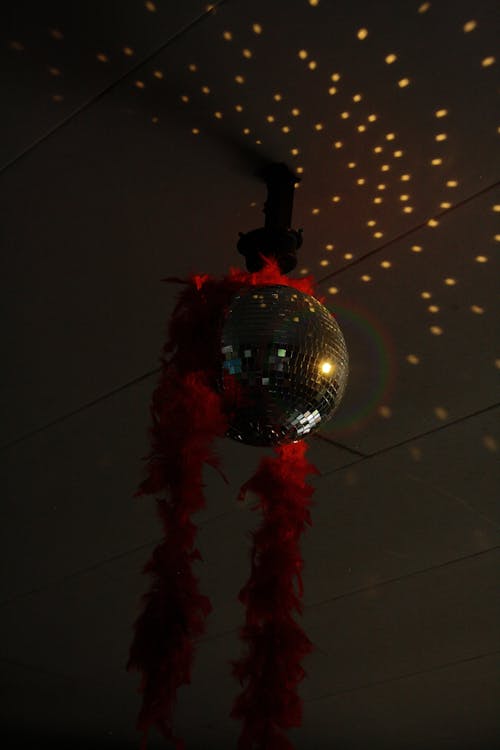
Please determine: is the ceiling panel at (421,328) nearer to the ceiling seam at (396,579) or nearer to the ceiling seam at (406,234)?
the ceiling seam at (406,234)

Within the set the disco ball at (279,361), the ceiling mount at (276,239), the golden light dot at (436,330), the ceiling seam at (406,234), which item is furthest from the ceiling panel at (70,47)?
the golden light dot at (436,330)

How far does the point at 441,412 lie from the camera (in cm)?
224

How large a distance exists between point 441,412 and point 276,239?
881mm

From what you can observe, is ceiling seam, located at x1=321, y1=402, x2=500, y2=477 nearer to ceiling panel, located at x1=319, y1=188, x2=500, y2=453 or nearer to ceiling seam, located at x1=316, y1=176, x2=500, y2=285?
ceiling panel, located at x1=319, y1=188, x2=500, y2=453

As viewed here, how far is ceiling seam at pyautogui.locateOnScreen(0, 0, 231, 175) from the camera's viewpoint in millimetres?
1491

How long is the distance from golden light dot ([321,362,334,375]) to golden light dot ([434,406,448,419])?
918mm

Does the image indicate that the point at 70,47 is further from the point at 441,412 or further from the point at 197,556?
the point at 441,412

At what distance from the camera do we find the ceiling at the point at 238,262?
154cm

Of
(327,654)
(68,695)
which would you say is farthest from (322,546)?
(68,695)

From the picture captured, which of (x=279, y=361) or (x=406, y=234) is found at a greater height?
(x=406, y=234)

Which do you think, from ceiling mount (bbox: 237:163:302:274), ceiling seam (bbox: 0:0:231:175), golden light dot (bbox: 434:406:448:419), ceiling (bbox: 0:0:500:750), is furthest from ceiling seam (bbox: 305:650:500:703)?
ceiling seam (bbox: 0:0:231:175)

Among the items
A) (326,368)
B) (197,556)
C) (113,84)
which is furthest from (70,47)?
(197,556)

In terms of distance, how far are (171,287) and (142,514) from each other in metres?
0.94

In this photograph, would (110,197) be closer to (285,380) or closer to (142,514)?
(285,380)
